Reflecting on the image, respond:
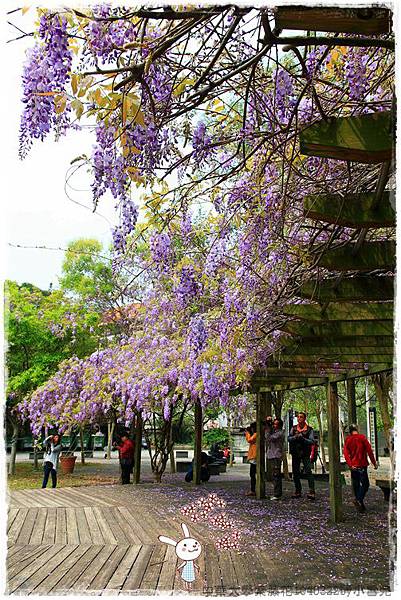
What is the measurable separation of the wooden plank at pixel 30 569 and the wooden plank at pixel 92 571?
33 cm

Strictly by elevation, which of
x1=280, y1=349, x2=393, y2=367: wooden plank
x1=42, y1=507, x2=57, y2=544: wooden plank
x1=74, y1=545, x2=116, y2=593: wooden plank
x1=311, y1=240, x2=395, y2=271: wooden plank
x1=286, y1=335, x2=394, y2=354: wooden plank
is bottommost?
x1=42, y1=507, x2=57, y2=544: wooden plank

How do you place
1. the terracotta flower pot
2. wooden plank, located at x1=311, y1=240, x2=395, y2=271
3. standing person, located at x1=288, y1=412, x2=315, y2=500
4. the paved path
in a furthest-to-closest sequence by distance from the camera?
the terracotta flower pot < standing person, located at x1=288, y1=412, x2=315, y2=500 < the paved path < wooden plank, located at x1=311, y1=240, x2=395, y2=271

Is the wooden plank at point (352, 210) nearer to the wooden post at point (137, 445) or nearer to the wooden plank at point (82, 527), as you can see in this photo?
the wooden plank at point (82, 527)

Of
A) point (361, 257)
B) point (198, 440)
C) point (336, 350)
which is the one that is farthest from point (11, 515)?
point (361, 257)

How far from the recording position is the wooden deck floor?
3865 mm

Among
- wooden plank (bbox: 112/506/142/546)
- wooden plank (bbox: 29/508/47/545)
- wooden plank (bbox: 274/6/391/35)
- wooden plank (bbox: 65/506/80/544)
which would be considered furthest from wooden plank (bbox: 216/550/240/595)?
wooden plank (bbox: 274/6/391/35)

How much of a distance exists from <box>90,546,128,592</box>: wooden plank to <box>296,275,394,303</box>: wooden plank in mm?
2207

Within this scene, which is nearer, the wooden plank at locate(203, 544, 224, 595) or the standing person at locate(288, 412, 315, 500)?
the wooden plank at locate(203, 544, 224, 595)

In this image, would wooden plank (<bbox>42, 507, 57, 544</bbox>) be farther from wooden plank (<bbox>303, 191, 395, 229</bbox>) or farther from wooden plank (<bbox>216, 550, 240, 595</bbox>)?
wooden plank (<bbox>303, 191, 395, 229</bbox>)

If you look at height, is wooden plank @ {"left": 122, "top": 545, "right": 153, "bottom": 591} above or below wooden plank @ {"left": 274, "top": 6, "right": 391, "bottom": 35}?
below

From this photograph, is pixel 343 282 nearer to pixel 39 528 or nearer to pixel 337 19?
pixel 337 19

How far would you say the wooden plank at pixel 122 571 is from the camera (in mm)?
3779

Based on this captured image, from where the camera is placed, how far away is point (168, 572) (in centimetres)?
423

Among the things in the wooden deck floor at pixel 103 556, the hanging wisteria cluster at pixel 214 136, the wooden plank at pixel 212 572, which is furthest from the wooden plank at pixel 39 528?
the hanging wisteria cluster at pixel 214 136
